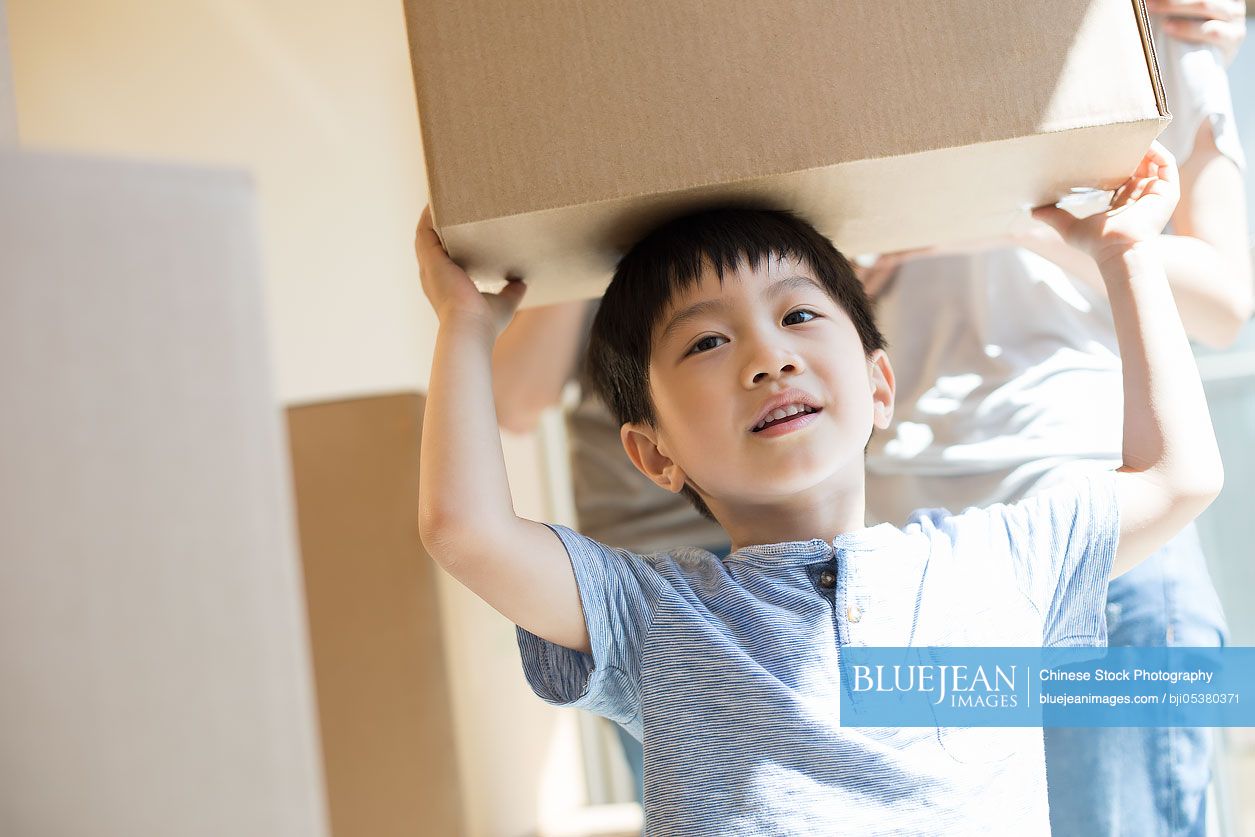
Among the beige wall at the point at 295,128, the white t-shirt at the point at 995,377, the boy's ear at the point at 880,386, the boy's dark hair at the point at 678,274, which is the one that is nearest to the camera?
the boy's dark hair at the point at 678,274

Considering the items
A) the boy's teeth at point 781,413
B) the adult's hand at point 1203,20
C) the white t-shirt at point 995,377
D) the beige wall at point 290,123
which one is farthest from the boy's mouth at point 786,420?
the beige wall at point 290,123

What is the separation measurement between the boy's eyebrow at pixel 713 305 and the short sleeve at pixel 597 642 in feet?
0.58

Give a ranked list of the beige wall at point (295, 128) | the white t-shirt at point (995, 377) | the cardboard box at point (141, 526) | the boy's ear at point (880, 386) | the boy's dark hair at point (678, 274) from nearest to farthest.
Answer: the cardboard box at point (141, 526) < the boy's dark hair at point (678, 274) < the boy's ear at point (880, 386) < the white t-shirt at point (995, 377) < the beige wall at point (295, 128)

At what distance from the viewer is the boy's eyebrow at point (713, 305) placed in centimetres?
79

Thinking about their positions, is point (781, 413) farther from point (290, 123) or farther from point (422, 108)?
point (290, 123)

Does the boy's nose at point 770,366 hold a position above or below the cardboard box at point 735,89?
below

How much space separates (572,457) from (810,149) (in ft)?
2.22

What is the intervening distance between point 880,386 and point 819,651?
259 mm

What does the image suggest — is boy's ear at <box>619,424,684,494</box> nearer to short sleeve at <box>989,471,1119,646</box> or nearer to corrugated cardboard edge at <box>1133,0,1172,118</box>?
short sleeve at <box>989,471,1119,646</box>

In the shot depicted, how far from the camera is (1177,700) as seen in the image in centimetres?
91

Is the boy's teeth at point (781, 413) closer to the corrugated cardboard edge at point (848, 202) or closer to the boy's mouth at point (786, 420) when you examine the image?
the boy's mouth at point (786, 420)

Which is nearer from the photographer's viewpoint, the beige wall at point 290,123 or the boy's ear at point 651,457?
the boy's ear at point 651,457

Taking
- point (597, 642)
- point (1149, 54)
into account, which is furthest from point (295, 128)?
point (1149, 54)

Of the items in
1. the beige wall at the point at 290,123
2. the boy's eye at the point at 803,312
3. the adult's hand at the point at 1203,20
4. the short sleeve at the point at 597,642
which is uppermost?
the beige wall at the point at 290,123
